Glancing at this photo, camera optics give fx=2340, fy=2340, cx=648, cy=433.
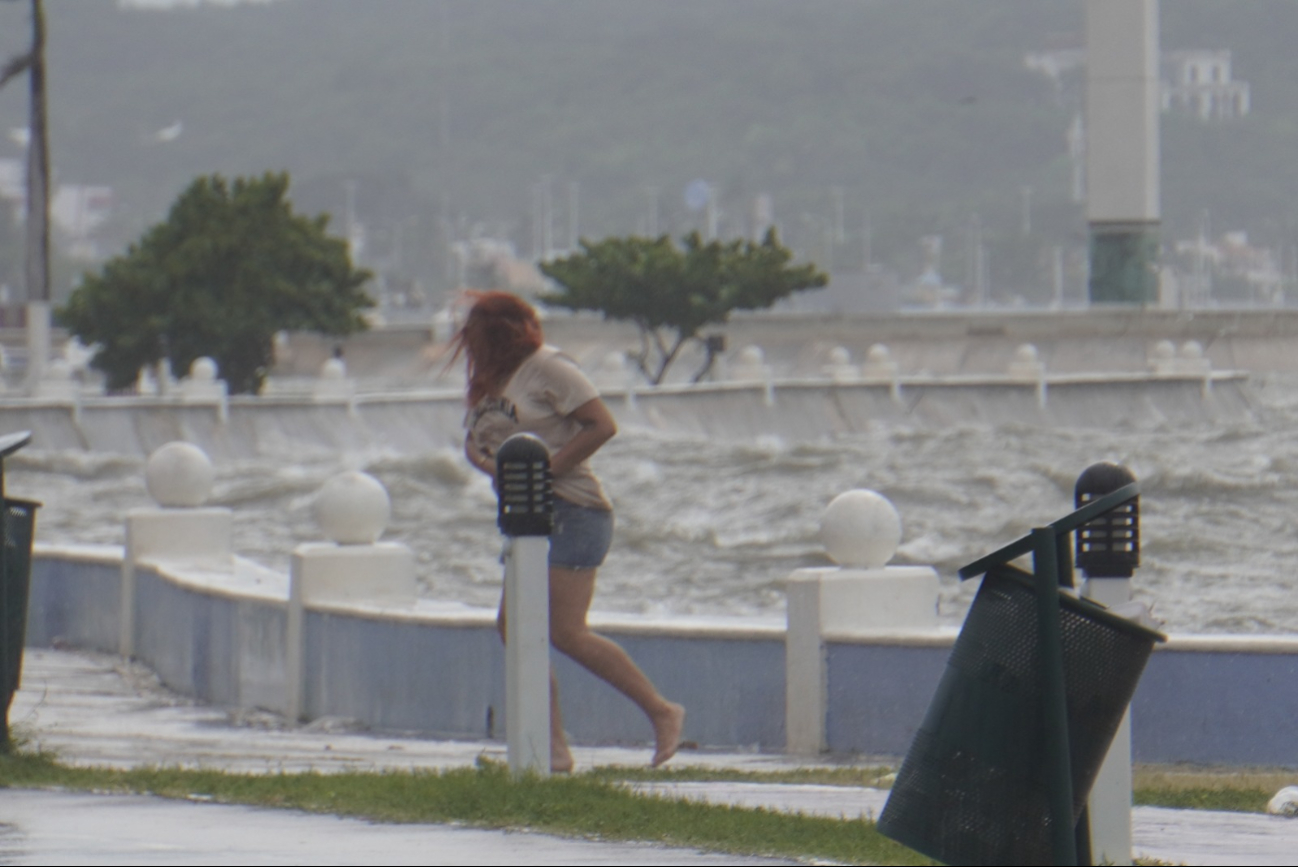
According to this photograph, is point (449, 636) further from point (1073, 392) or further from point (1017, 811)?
point (1073, 392)

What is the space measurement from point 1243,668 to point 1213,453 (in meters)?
44.8

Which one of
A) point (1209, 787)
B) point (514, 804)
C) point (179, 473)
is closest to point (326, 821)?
point (514, 804)

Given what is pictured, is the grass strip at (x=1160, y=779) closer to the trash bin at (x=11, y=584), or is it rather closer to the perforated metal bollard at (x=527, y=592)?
the perforated metal bollard at (x=527, y=592)

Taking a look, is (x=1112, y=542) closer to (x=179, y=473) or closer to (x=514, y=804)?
(x=514, y=804)

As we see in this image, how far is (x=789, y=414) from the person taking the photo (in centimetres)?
5197

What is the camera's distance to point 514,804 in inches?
274

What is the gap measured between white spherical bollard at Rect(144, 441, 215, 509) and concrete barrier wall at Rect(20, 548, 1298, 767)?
0.69 m

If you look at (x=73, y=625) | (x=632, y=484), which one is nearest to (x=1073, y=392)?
(x=632, y=484)

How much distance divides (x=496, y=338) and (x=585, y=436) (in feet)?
1.65

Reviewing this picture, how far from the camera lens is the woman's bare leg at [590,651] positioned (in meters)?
8.34

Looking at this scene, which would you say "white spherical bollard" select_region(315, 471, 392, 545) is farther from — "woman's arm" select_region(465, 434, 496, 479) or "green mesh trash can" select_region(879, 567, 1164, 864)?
"green mesh trash can" select_region(879, 567, 1164, 864)

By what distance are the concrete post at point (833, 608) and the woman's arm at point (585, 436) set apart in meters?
1.89

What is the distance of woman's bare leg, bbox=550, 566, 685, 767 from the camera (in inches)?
328

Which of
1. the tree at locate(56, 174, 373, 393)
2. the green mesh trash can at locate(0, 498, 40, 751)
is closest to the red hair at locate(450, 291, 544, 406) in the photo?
the green mesh trash can at locate(0, 498, 40, 751)
